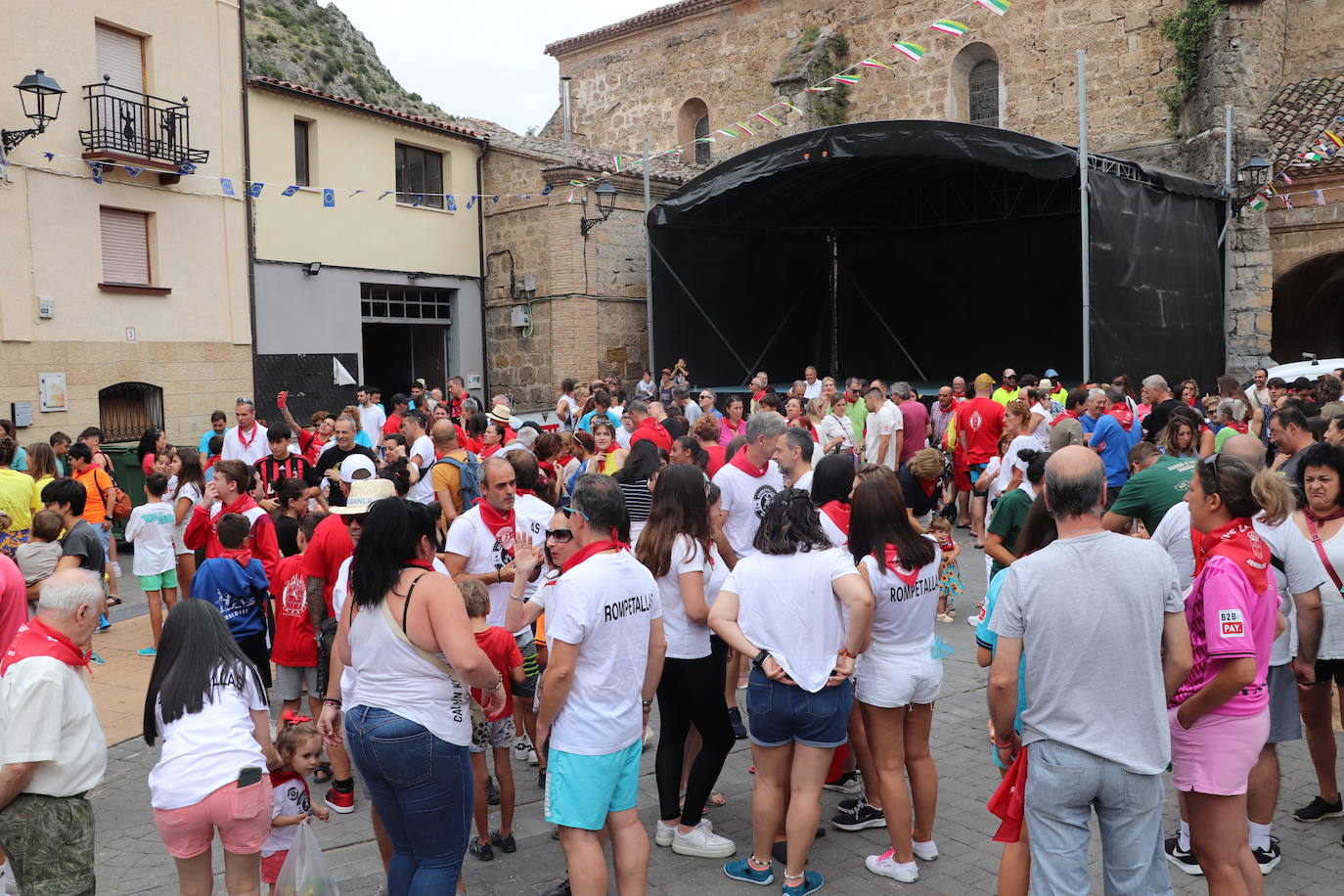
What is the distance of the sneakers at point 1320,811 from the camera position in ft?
15.7

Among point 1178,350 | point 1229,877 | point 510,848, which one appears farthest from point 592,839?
point 1178,350

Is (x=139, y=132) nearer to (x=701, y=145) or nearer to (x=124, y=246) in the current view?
(x=124, y=246)

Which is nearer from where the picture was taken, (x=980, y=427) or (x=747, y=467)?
(x=747, y=467)

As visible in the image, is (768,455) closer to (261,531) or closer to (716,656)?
(716,656)

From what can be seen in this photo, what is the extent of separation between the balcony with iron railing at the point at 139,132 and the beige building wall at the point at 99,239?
0.59 ft

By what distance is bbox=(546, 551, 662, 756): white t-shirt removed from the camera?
3701mm

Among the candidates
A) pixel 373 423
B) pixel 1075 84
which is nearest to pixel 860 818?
pixel 373 423

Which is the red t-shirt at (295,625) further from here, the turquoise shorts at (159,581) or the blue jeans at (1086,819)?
the blue jeans at (1086,819)

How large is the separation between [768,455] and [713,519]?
63cm

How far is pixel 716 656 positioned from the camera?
487 centimetres

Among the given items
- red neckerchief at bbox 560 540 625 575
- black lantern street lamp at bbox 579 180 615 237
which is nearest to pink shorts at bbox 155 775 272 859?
red neckerchief at bbox 560 540 625 575

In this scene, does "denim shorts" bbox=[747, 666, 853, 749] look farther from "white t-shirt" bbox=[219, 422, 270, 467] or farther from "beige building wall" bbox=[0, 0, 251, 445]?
"beige building wall" bbox=[0, 0, 251, 445]

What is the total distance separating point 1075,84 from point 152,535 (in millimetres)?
20476

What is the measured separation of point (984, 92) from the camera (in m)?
23.8
